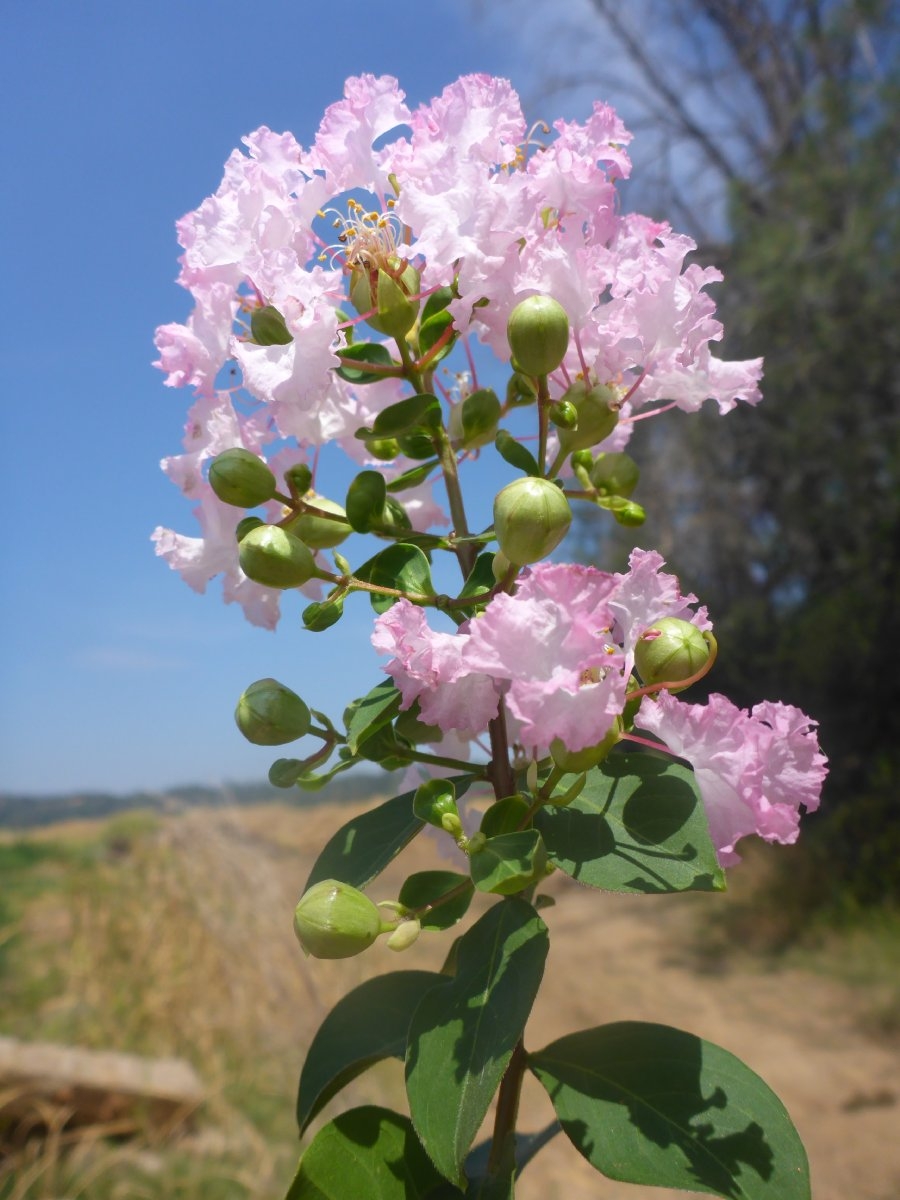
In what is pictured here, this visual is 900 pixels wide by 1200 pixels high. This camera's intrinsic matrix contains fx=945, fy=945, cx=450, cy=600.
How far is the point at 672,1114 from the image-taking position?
2.03 ft

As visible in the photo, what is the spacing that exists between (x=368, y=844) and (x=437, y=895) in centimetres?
7

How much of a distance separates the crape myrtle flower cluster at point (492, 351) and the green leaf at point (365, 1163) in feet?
0.97

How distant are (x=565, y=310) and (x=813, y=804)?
0.36 meters

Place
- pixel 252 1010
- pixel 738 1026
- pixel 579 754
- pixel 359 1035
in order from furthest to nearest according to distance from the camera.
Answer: pixel 738 1026 → pixel 252 1010 → pixel 359 1035 → pixel 579 754

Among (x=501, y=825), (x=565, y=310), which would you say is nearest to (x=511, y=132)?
(x=565, y=310)

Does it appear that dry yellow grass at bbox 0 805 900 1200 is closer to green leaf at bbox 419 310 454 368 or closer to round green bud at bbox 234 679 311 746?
round green bud at bbox 234 679 311 746

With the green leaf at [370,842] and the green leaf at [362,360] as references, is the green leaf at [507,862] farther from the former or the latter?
the green leaf at [362,360]

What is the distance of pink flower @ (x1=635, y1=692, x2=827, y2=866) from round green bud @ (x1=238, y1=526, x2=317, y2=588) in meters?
0.25

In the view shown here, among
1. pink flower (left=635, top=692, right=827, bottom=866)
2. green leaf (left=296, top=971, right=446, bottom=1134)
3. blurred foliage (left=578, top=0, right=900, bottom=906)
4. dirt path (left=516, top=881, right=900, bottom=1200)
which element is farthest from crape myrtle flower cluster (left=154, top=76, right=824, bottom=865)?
blurred foliage (left=578, top=0, right=900, bottom=906)

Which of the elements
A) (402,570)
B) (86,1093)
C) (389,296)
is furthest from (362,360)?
(86,1093)

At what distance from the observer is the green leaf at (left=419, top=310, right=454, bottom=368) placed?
2.15 feet

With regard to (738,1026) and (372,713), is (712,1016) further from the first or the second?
(372,713)

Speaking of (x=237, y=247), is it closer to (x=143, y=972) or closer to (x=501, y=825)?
(x=501, y=825)

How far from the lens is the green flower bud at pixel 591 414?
0.67 m
